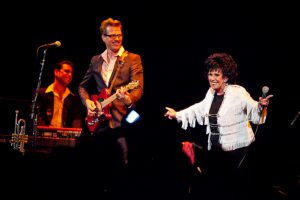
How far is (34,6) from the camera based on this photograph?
7488 mm

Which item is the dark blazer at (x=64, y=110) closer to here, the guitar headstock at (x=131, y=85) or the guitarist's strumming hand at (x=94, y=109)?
the guitarist's strumming hand at (x=94, y=109)

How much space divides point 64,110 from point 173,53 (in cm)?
179

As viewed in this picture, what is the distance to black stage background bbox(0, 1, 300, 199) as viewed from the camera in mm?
6234

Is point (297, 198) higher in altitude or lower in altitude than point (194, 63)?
lower

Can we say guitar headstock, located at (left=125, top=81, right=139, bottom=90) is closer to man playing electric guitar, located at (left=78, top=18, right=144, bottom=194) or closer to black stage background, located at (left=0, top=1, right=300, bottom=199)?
man playing electric guitar, located at (left=78, top=18, right=144, bottom=194)

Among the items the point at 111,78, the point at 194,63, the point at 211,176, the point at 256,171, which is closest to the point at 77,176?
the point at 211,176

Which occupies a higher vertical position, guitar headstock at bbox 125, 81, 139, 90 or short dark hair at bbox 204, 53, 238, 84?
short dark hair at bbox 204, 53, 238, 84

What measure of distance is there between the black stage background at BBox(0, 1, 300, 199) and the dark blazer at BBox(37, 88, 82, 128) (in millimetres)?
368

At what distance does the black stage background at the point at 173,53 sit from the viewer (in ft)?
20.5

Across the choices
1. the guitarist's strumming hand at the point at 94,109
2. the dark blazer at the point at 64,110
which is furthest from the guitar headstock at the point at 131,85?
the dark blazer at the point at 64,110

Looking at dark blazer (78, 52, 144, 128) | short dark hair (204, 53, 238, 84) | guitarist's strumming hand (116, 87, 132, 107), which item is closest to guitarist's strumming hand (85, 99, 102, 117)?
dark blazer (78, 52, 144, 128)

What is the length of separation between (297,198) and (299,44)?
2.75 m

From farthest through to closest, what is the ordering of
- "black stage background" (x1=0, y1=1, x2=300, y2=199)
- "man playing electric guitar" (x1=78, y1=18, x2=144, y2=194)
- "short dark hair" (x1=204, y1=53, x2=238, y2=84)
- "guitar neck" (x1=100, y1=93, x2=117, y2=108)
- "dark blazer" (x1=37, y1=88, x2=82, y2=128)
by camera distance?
"dark blazer" (x1=37, y1=88, x2=82, y2=128) < "black stage background" (x1=0, y1=1, x2=300, y2=199) < "guitar neck" (x1=100, y1=93, x2=117, y2=108) < "man playing electric guitar" (x1=78, y1=18, x2=144, y2=194) < "short dark hair" (x1=204, y1=53, x2=238, y2=84)

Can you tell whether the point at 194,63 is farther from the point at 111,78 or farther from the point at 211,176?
the point at 211,176
